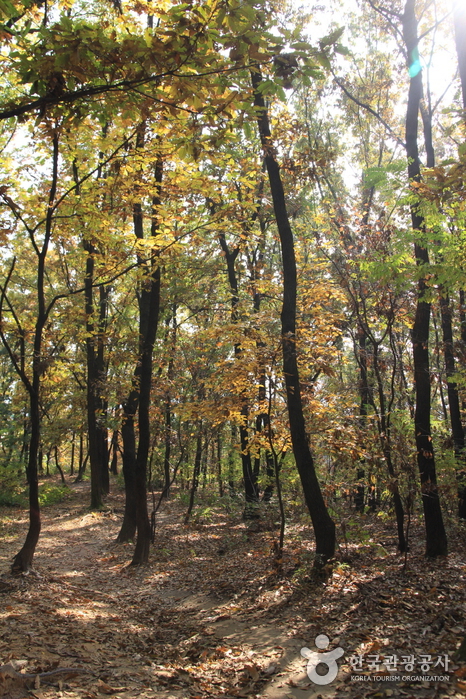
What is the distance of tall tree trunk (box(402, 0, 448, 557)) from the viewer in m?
7.05

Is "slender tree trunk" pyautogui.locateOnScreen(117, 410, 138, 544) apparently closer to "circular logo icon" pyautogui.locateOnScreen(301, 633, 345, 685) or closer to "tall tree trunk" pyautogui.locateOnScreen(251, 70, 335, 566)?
"tall tree trunk" pyautogui.locateOnScreen(251, 70, 335, 566)

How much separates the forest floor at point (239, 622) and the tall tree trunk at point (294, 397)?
492mm

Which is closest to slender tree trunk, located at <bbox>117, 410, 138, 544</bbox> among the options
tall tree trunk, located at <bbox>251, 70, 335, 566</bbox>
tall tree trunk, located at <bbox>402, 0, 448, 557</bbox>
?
tall tree trunk, located at <bbox>251, 70, 335, 566</bbox>

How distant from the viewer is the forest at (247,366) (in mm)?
3465

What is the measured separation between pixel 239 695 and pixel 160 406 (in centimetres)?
914

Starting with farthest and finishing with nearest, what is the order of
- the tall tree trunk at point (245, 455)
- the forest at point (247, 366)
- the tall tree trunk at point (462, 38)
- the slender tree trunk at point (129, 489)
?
the slender tree trunk at point (129, 489), the tall tree trunk at point (245, 455), the tall tree trunk at point (462, 38), the forest at point (247, 366)

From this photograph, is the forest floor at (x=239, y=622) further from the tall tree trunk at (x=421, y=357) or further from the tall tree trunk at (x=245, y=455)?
the tall tree trunk at (x=245, y=455)

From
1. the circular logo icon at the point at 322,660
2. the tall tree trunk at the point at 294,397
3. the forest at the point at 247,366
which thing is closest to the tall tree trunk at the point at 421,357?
the forest at the point at 247,366

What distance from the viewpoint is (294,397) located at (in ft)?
24.0

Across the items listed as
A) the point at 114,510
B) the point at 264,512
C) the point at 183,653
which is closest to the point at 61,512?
→ the point at 114,510

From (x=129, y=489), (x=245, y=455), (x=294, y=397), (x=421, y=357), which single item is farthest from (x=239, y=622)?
(x=129, y=489)

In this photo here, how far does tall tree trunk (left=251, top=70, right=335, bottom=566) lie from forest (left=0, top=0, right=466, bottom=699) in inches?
1.5

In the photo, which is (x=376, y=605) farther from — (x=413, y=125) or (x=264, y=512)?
(x=413, y=125)

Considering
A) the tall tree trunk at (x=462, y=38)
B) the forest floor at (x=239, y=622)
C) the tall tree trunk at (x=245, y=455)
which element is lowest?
the forest floor at (x=239, y=622)
